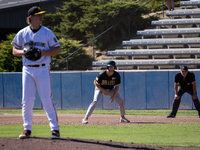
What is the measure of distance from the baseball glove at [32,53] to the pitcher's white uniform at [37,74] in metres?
0.13

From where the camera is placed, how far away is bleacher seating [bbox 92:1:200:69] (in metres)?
15.1

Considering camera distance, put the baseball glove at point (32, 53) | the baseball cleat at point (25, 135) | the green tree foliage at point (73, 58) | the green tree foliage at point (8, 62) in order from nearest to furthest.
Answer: the baseball glove at point (32, 53) → the baseball cleat at point (25, 135) → the green tree foliage at point (8, 62) → the green tree foliage at point (73, 58)

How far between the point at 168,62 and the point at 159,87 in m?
2.78

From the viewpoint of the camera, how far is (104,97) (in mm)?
12859

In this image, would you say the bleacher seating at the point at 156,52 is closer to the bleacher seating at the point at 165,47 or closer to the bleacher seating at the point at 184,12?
A: the bleacher seating at the point at 165,47

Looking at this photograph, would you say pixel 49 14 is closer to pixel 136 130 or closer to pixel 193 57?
pixel 193 57

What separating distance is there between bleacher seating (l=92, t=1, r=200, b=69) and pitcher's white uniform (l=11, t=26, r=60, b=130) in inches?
414

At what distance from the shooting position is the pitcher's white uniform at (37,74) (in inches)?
193

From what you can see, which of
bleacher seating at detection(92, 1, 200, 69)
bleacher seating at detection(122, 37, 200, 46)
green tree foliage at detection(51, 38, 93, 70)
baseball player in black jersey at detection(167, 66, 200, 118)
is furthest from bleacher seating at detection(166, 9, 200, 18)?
baseball player in black jersey at detection(167, 66, 200, 118)

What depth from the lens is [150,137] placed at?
586 cm

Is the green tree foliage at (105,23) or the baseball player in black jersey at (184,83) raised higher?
the green tree foliage at (105,23)

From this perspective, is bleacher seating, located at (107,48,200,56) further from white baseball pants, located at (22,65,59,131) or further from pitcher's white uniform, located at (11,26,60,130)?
white baseball pants, located at (22,65,59,131)

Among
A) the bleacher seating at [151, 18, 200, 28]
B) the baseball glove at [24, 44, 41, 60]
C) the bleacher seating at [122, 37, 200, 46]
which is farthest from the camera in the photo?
the bleacher seating at [151, 18, 200, 28]

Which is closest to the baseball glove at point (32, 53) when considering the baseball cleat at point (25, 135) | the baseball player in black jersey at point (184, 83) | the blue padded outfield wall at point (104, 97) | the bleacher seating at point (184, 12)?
the baseball cleat at point (25, 135)
